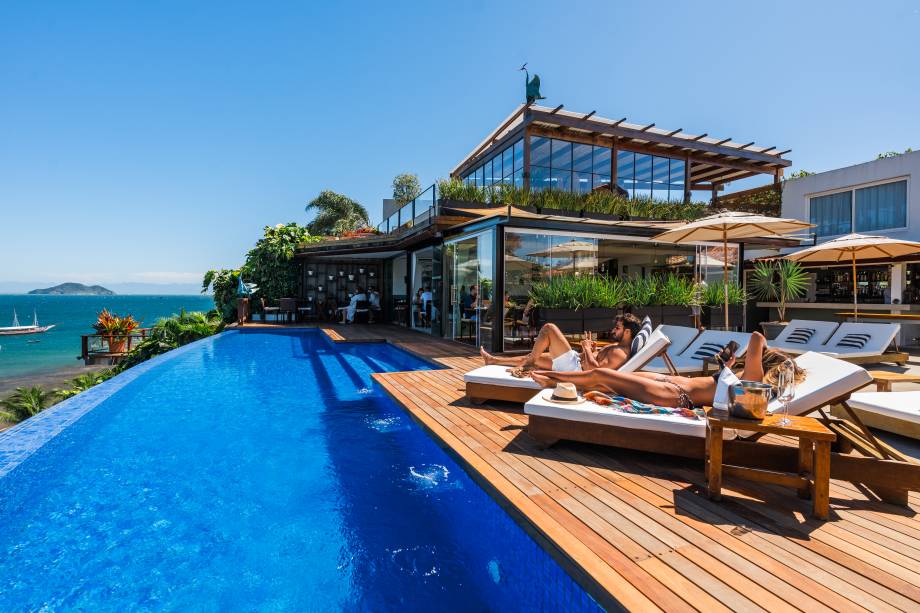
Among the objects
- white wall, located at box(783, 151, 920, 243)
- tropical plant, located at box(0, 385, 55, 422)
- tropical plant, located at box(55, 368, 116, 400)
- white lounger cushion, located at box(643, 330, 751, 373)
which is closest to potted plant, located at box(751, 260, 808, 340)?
white wall, located at box(783, 151, 920, 243)

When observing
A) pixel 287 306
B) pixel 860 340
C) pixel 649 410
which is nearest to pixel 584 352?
pixel 649 410

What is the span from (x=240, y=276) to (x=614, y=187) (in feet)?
44.7

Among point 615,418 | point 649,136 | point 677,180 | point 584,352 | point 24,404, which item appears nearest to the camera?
point 615,418

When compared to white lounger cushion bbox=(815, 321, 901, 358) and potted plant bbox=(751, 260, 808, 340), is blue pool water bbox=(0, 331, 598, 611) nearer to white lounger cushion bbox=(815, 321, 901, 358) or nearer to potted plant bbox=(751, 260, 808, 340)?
white lounger cushion bbox=(815, 321, 901, 358)

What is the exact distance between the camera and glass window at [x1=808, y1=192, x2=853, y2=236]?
1360 centimetres

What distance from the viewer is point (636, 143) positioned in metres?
16.1

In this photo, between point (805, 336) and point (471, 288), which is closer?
point (805, 336)

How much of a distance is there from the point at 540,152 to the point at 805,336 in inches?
408

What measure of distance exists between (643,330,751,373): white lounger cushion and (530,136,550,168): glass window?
10853 mm

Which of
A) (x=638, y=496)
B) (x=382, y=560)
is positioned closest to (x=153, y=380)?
(x=382, y=560)

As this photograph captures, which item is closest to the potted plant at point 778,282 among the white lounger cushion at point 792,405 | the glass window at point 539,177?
the glass window at point 539,177

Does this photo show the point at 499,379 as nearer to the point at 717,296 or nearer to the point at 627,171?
the point at 717,296

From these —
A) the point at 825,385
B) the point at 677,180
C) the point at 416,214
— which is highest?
the point at 677,180

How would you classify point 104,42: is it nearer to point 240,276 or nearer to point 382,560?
point 240,276
